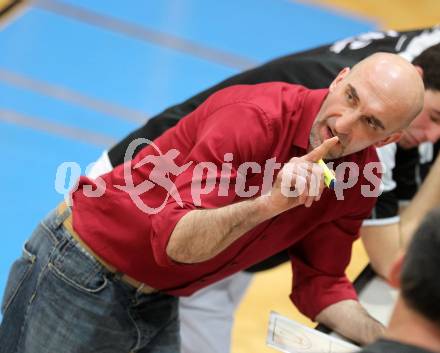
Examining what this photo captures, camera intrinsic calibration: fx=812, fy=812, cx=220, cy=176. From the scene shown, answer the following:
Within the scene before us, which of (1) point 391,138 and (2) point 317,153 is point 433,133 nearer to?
(1) point 391,138

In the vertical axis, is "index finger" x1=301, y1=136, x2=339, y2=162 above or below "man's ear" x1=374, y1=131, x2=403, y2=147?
above

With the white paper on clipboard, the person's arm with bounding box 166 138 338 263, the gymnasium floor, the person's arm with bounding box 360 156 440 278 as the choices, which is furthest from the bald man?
the gymnasium floor

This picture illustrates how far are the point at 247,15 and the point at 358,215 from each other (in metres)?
4.27

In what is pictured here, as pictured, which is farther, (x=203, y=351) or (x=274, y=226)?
(x=203, y=351)

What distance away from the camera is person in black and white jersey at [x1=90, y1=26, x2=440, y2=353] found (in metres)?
2.70

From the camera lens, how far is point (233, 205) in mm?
1841

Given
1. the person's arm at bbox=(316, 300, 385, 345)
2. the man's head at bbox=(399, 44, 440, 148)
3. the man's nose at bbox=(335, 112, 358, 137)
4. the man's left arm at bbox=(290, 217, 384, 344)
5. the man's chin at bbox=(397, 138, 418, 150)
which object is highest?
the man's nose at bbox=(335, 112, 358, 137)

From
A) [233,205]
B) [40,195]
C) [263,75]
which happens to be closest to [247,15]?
[40,195]

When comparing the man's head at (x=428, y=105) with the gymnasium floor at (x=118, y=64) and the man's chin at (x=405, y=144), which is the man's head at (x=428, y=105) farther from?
the gymnasium floor at (x=118, y=64)

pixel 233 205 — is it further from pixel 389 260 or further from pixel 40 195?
pixel 40 195

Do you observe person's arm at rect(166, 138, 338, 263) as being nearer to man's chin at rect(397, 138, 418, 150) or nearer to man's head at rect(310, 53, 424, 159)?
man's head at rect(310, 53, 424, 159)

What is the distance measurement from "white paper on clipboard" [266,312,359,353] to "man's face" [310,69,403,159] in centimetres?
43

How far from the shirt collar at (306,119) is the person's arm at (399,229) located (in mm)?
838

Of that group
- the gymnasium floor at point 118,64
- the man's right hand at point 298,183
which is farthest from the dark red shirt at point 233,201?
the gymnasium floor at point 118,64
